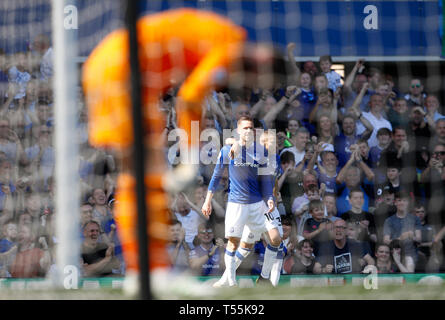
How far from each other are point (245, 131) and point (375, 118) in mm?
1462

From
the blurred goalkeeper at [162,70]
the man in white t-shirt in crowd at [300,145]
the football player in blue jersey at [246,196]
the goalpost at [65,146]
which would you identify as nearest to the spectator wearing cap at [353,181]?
the man in white t-shirt in crowd at [300,145]

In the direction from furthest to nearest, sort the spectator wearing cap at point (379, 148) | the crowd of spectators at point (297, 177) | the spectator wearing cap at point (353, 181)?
the spectator wearing cap at point (379, 148), the spectator wearing cap at point (353, 181), the crowd of spectators at point (297, 177)

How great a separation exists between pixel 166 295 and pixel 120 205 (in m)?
0.75

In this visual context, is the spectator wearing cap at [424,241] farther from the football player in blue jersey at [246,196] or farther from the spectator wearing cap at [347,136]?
the football player in blue jersey at [246,196]

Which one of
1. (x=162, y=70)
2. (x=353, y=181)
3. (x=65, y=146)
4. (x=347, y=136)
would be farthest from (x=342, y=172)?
(x=65, y=146)

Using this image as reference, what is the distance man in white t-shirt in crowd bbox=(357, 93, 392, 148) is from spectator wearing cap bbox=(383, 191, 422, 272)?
510mm

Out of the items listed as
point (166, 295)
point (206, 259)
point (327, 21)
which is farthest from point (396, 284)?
point (327, 21)

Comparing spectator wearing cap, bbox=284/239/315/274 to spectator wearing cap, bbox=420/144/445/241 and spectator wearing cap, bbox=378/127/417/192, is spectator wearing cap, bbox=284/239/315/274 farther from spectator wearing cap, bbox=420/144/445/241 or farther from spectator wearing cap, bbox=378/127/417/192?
spectator wearing cap, bbox=420/144/445/241

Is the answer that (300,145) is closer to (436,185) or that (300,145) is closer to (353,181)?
(353,181)

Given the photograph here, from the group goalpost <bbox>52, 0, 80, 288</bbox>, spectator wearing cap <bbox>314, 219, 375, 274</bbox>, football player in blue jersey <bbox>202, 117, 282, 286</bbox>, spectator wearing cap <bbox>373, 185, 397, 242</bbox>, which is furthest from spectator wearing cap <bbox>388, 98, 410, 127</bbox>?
goalpost <bbox>52, 0, 80, 288</bbox>

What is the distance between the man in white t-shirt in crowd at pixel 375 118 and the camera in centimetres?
605
